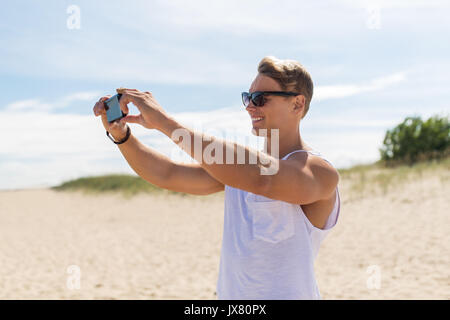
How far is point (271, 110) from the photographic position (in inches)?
69.6

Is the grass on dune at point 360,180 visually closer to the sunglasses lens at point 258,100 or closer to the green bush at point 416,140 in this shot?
the green bush at point 416,140

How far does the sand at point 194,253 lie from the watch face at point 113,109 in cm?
544

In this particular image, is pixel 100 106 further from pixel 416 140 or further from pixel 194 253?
pixel 416 140

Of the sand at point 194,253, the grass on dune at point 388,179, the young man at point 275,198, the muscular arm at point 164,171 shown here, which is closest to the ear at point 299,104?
the young man at point 275,198

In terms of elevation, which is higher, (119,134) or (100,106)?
(100,106)

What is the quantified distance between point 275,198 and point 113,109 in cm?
82

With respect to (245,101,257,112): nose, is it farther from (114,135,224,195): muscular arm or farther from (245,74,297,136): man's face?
(114,135,224,195): muscular arm

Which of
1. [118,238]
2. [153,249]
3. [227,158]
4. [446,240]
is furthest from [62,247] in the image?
[227,158]

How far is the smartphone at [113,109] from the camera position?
5.73ft

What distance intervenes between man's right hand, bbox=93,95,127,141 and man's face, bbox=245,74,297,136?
598 mm

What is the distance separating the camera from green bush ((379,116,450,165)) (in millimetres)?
25625

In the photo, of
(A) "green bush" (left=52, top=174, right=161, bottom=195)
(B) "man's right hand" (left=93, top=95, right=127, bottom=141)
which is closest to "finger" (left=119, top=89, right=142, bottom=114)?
(B) "man's right hand" (left=93, top=95, right=127, bottom=141)

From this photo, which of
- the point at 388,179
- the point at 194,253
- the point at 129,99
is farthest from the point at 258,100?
the point at 388,179

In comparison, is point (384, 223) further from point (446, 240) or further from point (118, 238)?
point (118, 238)
